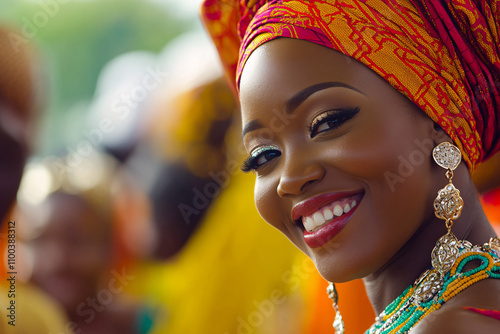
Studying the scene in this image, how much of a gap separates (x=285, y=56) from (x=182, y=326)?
186 centimetres

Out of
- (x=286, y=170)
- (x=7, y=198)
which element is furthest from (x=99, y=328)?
(x=286, y=170)

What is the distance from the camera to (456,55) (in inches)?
57.3

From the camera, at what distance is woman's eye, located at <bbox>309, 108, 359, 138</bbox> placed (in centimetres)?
136

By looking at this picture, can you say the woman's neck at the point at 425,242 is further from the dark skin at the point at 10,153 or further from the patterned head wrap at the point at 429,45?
the dark skin at the point at 10,153

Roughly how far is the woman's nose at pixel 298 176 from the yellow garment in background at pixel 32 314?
3.54 ft

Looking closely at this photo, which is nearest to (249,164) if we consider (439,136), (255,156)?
(255,156)

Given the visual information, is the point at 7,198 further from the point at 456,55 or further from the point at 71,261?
the point at 456,55

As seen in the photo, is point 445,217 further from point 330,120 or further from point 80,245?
point 80,245

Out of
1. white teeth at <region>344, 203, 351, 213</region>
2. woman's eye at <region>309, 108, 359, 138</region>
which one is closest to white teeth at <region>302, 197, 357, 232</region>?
white teeth at <region>344, 203, 351, 213</region>

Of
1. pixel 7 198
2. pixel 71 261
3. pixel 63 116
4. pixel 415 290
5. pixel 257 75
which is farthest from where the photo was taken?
pixel 63 116

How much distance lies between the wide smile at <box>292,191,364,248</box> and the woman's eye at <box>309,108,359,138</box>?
0.51 feet

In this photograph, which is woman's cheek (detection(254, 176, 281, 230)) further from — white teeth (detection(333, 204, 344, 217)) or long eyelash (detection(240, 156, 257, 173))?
white teeth (detection(333, 204, 344, 217))

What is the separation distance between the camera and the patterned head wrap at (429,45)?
4.58 ft

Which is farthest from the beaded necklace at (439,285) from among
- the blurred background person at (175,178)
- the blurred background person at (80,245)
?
the blurred background person at (80,245)
